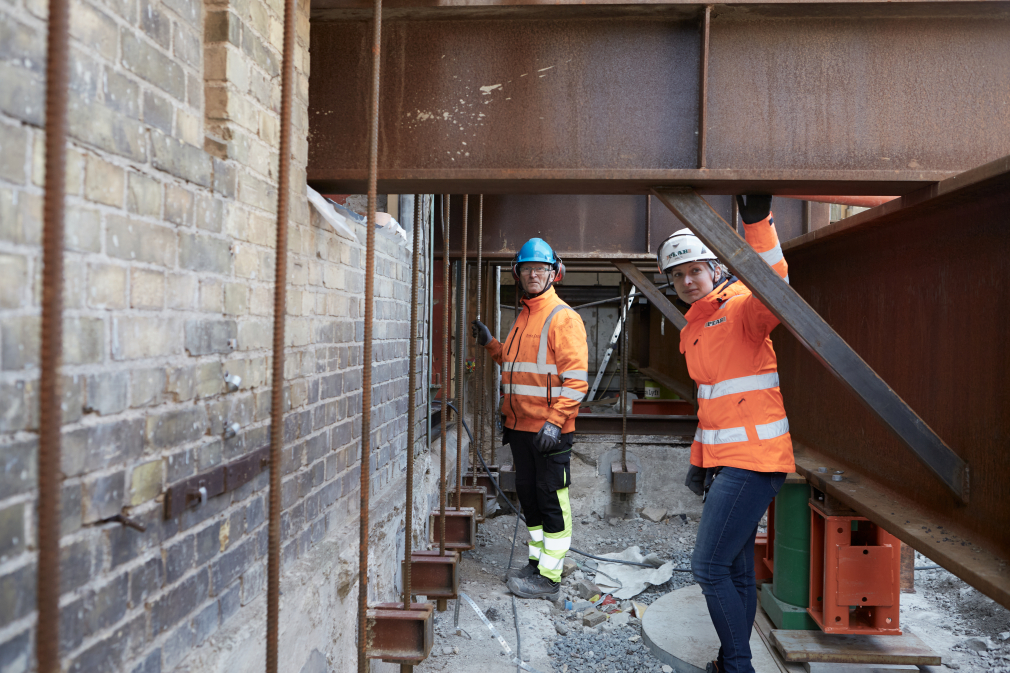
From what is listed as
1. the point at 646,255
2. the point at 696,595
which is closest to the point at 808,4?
the point at 646,255

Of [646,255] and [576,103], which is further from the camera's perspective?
[646,255]

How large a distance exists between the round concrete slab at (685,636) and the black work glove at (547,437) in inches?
50.6

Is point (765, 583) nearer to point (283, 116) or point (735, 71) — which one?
point (735, 71)

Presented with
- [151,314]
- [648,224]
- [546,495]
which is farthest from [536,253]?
[151,314]

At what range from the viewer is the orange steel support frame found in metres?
3.66

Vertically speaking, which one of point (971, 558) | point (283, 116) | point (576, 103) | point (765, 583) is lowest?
point (765, 583)

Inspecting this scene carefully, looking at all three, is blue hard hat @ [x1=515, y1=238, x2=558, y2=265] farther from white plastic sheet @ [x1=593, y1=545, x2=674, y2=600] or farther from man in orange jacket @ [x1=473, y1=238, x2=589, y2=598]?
white plastic sheet @ [x1=593, y1=545, x2=674, y2=600]

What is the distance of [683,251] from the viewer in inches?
135

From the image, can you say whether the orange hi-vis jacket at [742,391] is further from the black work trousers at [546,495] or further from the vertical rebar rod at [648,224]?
the vertical rebar rod at [648,224]

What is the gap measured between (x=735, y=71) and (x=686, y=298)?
3.84 ft

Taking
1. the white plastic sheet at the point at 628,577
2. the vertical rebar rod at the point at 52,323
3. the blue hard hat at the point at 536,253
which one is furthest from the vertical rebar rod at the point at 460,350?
the vertical rebar rod at the point at 52,323

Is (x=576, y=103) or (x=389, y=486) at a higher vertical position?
(x=576, y=103)

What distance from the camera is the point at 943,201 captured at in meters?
2.68

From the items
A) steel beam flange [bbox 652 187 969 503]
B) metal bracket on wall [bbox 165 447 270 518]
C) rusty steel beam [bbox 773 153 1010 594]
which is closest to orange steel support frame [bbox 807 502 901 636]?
rusty steel beam [bbox 773 153 1010 594]
